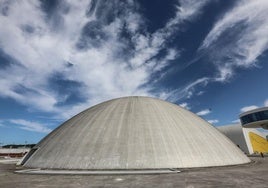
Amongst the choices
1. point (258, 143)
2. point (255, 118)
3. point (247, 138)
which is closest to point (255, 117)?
point (255, 118)

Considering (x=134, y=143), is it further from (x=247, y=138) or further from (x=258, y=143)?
(x=258, y=143)

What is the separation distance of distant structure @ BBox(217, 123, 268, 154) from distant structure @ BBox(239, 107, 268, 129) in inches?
120

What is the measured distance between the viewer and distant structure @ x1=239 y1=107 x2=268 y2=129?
6681 cm

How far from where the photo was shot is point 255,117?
68.4m

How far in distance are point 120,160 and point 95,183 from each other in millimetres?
8328

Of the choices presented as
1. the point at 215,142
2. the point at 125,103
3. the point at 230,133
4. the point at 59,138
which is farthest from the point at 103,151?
the point at 230,133

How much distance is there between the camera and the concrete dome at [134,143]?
83.8ft

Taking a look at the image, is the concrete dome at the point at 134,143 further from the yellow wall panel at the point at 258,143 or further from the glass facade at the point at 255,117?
the yellow wall panel at the point at 258,143

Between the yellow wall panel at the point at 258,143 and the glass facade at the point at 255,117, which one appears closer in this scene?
the glass facade at the point at 255,117

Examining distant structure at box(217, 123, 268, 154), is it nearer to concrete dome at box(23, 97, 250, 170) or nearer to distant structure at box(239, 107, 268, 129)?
distant structure at box(239, 107, 268, 129)

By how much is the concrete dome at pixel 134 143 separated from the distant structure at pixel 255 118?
131 ft

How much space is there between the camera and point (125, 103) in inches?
1390

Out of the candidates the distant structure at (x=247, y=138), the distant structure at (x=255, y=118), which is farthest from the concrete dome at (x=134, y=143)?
the distant structure at (x=247, y=138)

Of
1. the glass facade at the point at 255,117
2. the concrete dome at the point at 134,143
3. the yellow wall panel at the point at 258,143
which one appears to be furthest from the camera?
the yellow wall panel at the point at 258,143
